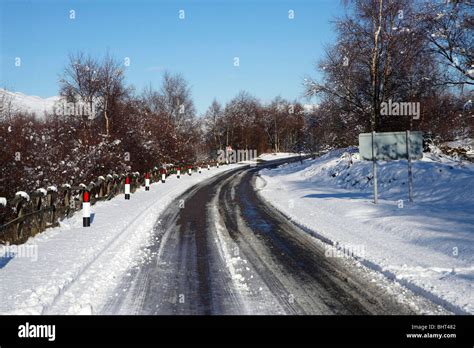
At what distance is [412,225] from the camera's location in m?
8.70

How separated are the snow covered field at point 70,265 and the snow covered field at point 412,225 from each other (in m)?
4.16

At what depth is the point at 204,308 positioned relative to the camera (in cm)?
441

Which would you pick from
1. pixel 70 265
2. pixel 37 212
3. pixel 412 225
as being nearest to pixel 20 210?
pixel 37 212

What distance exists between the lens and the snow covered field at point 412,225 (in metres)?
5.32

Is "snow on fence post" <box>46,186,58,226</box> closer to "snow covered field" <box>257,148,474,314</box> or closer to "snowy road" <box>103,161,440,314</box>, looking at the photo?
"snowy road" <box>103,161,440,314</box>

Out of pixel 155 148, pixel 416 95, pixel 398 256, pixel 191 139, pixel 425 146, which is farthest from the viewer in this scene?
pixel 191 139

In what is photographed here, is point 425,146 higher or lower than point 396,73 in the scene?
lower

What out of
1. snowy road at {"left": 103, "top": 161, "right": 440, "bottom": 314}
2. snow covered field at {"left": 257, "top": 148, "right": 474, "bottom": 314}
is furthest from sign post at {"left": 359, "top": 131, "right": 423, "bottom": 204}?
snowy road at {"left": 103, "top": 161, "right": 440, "bottom": 314}

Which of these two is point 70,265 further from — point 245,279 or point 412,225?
point 412,225

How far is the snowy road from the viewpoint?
4.45 m

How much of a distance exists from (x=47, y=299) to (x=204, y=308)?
1.95 meters

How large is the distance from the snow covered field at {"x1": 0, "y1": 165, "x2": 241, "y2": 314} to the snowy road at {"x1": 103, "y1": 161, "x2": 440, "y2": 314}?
35cm
